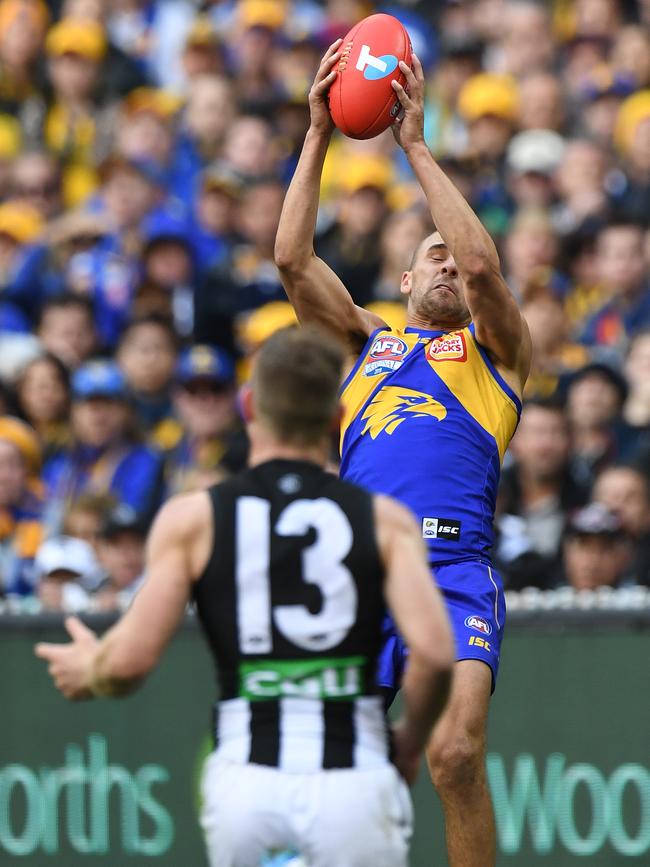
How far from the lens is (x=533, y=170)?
36.5 ft

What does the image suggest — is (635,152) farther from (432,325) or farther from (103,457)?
(432,325)

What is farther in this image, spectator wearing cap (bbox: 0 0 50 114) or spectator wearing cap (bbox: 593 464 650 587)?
spectator wearing cap (bbox: 0 0 50 114)

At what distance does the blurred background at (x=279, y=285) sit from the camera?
8.08 m

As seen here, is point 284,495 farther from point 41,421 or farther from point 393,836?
point 41,421

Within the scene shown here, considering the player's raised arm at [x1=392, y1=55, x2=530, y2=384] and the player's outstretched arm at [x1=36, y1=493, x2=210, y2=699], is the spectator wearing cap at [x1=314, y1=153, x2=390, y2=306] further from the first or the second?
the player's outstretched arm at [x1=36, y1=493, x2=210, y2=699]

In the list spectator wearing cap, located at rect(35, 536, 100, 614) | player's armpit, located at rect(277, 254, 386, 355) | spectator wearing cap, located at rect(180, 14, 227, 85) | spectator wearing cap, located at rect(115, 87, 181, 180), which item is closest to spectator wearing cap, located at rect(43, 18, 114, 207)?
spectator wearing cap, located at rect(115, 87, 181, 180)

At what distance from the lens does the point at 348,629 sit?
4277 mm

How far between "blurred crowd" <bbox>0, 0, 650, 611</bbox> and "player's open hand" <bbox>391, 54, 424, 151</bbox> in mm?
2712

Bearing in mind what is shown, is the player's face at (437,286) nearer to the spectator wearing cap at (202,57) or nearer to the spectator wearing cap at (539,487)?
the spectator wearing cap at (539,487)

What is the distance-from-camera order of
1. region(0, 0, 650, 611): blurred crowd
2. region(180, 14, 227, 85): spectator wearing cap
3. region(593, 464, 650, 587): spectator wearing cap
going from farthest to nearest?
region(180, 14, 227, 85): spectator wearing cap → region(0, 0, 650, 611): blurred crowd → region(593, 464, 650, 587): spectator wearing cap

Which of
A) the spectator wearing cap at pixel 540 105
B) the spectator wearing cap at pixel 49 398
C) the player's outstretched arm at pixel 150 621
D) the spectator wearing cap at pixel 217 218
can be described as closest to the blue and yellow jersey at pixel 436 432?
the player's outstretched arm at pixel 150 621

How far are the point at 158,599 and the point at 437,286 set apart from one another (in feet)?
8.37

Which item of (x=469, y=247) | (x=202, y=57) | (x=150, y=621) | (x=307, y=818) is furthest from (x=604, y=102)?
(x=307, y=818)

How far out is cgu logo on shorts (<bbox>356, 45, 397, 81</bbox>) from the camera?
6223 mm
